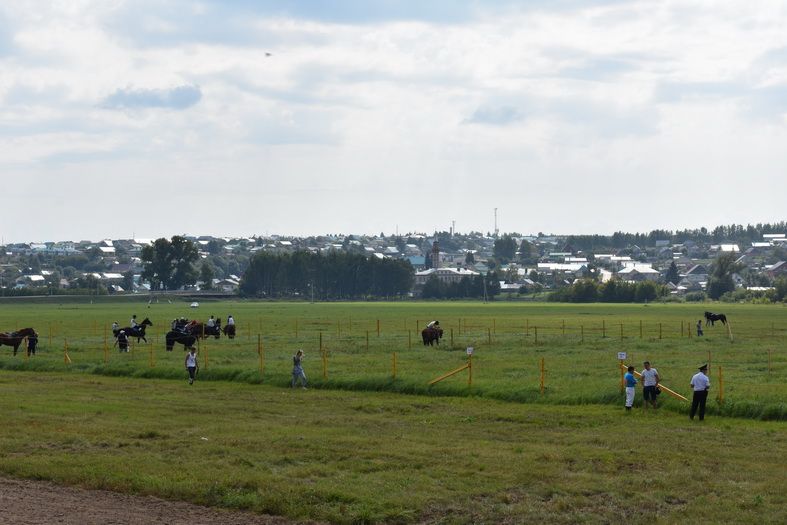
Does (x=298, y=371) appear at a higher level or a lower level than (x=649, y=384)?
lower

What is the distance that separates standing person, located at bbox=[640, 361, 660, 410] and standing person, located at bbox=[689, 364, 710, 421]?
1603mm

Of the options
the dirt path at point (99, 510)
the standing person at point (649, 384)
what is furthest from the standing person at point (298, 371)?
the dirt path at point (99, 510)

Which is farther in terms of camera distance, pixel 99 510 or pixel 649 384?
pixel 649 384

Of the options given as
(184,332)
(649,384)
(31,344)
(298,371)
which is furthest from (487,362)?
(31,344)

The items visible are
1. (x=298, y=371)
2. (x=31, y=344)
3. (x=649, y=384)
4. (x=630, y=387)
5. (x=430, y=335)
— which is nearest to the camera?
(x=630, y=387)

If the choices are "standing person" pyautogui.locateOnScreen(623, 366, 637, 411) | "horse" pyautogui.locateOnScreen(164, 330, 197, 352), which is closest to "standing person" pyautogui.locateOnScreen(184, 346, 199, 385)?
"horse" pyautogui.locateOnScreen(164, 330, 197, 352)

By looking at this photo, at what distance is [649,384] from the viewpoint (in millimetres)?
32219

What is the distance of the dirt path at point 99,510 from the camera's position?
1978 centimetres

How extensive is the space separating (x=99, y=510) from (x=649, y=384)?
1660 centimetres

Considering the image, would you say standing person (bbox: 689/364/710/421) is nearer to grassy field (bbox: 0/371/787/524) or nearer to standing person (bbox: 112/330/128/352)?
grassy field (bbox: 0/371/787/524)

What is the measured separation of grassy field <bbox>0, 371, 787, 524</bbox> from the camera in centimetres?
2055

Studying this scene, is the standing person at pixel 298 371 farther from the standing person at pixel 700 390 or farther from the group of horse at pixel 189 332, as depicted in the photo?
the standing person at pixel 700 390

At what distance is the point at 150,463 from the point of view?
24.1m

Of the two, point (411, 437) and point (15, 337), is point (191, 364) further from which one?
point (15, 337)
